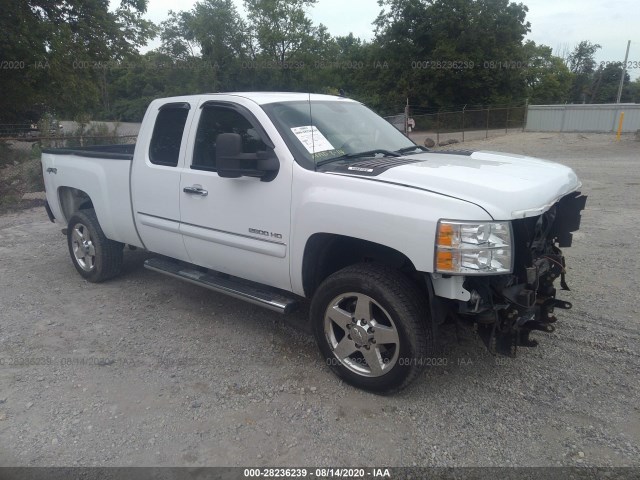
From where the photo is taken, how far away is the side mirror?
352 centimetres

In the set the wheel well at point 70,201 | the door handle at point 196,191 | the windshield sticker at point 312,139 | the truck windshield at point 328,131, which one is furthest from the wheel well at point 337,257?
the wheel well at point 70,201

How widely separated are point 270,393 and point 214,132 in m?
2.17

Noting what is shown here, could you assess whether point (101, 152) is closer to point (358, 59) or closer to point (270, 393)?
point (270, 393)

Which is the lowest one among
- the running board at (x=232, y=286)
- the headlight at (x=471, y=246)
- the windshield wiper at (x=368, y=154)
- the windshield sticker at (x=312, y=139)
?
the running board at (x=232, y=286)

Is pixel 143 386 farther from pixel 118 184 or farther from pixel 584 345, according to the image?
pixel 584 345

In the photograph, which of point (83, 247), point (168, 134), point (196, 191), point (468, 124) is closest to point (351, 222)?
point (196, 191)

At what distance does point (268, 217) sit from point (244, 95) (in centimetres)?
113

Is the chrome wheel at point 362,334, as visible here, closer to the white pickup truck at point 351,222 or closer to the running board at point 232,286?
the white pickup truck at point 351,222

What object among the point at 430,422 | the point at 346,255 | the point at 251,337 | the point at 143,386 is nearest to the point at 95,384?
the point at 143,386

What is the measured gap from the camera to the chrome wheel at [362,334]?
3.29 metres

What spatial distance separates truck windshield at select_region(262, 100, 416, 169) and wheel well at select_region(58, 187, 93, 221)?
328 centimetres

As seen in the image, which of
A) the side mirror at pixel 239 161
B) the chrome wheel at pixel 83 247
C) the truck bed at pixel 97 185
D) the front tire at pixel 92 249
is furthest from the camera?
the chrome wheel at pixel 83 247

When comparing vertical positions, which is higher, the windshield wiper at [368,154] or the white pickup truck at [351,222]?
the windshield wiper at [368,154]

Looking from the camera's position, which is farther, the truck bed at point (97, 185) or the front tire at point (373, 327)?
the truck bed at point (97, 185)
